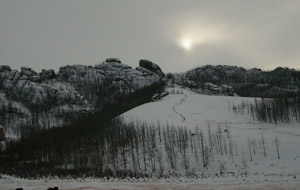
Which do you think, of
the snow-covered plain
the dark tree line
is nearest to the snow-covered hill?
the snow-covered plain

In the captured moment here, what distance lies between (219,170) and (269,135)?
30.1 meters

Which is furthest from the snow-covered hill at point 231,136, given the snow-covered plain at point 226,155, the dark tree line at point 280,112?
the dark tree line at point 280,112

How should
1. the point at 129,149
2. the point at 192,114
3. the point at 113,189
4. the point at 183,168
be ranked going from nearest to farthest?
1. the point at 113,189
2. the point at 183,168
3. the point at 129,149
4. the point at 192,114

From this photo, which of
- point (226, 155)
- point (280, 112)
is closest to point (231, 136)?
point (226, 155)

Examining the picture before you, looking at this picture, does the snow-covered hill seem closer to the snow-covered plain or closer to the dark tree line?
the snow-covered plain

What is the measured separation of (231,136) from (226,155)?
55.8 feet

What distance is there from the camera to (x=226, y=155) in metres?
82.7

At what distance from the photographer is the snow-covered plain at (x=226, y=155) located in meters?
35.4

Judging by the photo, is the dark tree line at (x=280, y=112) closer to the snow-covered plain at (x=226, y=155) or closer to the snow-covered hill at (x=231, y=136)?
the snow-covered hill at (x=231, y=136)

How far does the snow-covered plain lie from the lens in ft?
116

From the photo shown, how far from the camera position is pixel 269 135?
9456 cm

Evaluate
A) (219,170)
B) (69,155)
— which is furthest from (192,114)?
(219,170)

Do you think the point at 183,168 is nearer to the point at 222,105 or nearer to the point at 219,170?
the point at 219,170

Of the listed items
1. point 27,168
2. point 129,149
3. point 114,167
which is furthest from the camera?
point 27,168
